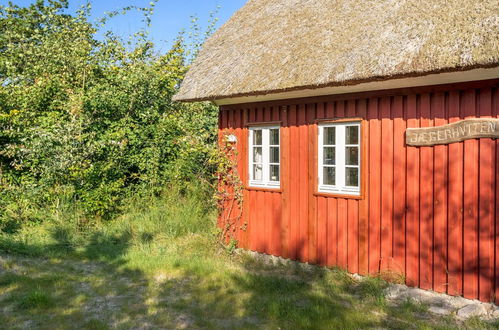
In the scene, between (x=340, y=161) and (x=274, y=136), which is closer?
(x=340, y=161)

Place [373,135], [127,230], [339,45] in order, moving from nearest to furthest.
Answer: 1. [373,135]
2. [339,45]
3. [127,230]

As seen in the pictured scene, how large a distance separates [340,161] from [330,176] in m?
0.34

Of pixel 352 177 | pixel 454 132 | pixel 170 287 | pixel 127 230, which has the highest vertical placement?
pixel 454 132

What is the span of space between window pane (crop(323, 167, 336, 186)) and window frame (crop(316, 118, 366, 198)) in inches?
1.9

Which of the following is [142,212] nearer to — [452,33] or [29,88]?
[29,88]

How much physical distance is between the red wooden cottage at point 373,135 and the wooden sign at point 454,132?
0.01m

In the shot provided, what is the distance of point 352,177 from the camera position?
279 inches

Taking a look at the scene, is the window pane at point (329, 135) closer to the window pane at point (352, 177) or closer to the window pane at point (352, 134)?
the window pane at point (352, 134)

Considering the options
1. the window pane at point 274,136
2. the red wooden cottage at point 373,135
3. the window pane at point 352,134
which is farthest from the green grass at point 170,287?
the window pane at point 274,136

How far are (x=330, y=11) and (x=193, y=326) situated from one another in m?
5.71

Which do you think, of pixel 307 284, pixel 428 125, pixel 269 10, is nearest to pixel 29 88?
pixel 269 10

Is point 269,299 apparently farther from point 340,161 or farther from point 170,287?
point 340,161

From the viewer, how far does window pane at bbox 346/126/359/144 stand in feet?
22.9

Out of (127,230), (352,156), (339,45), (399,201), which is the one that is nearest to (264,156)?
(352,156)
